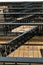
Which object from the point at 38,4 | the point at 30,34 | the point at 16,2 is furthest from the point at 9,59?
the point at 38,4

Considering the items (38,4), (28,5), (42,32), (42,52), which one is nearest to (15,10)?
(28,5)

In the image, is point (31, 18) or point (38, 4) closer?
point (31, 18)

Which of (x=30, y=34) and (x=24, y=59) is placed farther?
(x=30, y=34)

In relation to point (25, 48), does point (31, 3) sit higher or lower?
higher

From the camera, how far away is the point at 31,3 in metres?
2.32

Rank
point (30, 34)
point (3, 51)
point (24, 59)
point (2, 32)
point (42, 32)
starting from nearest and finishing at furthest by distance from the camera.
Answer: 1. point (24, 59)
2. point (3, 51)
3. point (30, 34)
4. point (42, 32)
5. point (2, 32)

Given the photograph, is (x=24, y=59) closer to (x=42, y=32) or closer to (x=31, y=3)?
Answer: (x=42, y=32)

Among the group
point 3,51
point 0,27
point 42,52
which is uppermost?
point 0,27

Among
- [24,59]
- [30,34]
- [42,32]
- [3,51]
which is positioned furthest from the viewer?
[42,32]

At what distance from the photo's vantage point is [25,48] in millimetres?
2066

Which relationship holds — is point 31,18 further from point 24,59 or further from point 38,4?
point 24,59

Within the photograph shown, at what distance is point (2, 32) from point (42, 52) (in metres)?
0.68

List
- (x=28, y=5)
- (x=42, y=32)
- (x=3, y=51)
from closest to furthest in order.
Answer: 1. (x=3, y=51)
2. (x=42, y=32)
3. (x=28, y=5)

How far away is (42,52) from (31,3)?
0.83 meters
